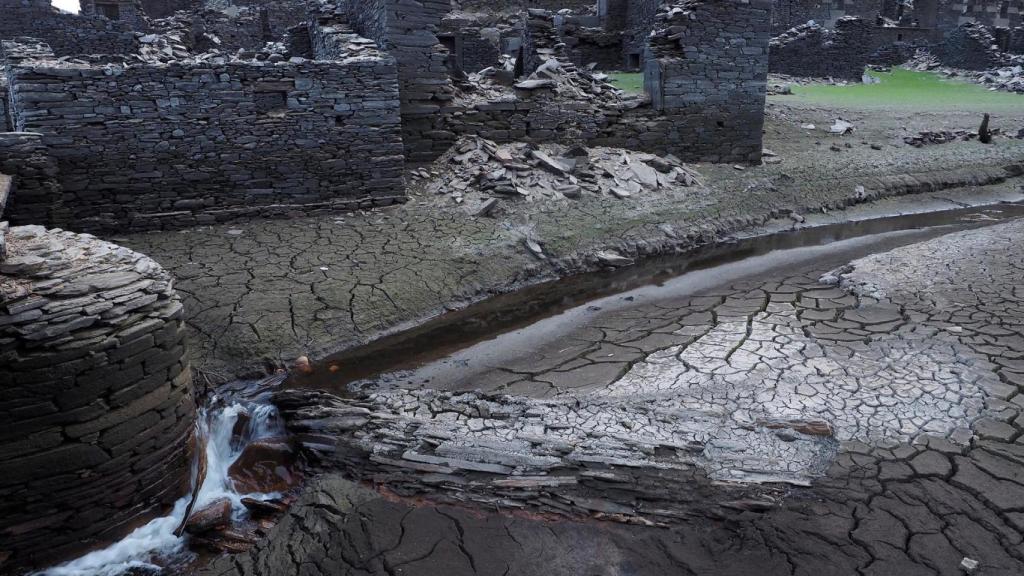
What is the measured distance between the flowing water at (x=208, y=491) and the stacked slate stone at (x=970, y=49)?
27568 millimetres

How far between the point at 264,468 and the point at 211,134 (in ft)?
16.8

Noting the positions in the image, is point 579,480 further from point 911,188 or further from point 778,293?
point 911,188

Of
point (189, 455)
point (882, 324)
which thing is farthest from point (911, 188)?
point (189, 455)

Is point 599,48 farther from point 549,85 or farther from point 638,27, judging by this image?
point 549,85

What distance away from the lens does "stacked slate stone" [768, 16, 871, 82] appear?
71.1 ft

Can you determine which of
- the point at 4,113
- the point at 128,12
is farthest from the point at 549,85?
the point at 128,12

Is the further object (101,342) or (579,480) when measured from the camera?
(579,480)

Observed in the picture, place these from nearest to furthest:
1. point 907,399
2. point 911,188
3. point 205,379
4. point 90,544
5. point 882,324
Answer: point 90,544 < point 907,399 < point 205,379 < point 882,324 < point 911,188

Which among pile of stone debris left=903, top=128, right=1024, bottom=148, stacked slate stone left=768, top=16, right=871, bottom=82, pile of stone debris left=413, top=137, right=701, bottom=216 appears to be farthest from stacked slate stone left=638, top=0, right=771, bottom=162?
stacked slate stone left=768, top=16, right=871, bottom=82

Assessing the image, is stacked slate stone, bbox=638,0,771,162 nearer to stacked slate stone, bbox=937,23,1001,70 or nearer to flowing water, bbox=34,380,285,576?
flowing water, bbox=34,380,285,576

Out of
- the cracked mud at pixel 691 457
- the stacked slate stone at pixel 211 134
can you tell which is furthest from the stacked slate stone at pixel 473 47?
the cracked mud at pixel 691 457

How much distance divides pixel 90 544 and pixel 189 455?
0.76 meters

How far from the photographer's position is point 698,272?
895 cm

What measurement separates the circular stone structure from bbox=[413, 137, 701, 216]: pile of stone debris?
5522 millimetres
